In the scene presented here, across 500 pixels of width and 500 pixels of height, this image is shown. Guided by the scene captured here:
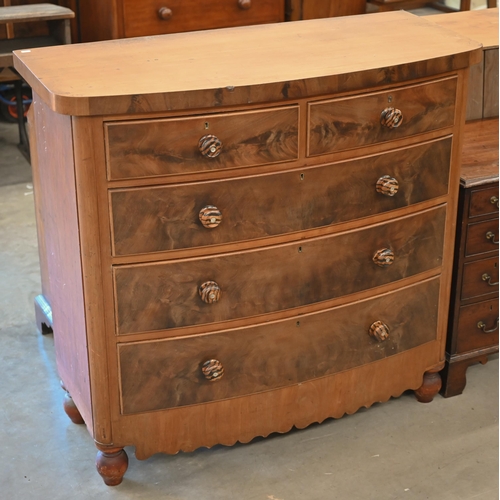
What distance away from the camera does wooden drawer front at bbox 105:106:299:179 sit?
1.87m

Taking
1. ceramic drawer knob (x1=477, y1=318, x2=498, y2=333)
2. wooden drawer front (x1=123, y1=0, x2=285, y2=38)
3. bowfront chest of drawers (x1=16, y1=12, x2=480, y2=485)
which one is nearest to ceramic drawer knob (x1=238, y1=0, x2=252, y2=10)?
wooden drawer front (x1=123, y1=0, x2=285, y2=38)

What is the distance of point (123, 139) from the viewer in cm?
187

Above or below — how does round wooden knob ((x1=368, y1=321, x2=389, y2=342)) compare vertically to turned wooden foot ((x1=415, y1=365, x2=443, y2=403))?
above

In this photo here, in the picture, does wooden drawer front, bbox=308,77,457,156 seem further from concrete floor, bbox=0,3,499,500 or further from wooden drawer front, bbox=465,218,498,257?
concrete floor, bbox=0,3,499,500

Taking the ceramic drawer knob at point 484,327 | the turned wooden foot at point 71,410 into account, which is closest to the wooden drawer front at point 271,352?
the ceramic drawer knob at point 484,327

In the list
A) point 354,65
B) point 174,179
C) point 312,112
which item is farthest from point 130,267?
point 354,65

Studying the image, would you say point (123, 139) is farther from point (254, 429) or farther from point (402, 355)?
point (402, 355)

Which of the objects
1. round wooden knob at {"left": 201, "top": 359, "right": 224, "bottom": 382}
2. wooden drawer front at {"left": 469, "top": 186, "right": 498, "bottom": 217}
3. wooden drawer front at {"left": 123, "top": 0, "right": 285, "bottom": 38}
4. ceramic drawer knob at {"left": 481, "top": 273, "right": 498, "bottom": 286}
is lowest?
round wooden knob at {"left": 201, "top": 359, "right": 224, "bottom": 382}

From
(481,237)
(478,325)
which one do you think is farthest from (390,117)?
(478,325)

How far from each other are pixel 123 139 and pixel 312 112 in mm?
443

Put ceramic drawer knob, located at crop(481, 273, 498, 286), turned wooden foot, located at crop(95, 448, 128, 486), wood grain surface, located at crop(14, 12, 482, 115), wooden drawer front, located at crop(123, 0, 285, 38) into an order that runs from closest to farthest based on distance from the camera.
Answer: wood grain surface, located at crop(14, 12, 482, 115)
turned wooden foot, located at crop(95, 448, 128, 486)
ceramic drawer knob, located at crop(481, 273, 498, 286)
wooden drawer front, located at crop(123, 0, 285, 38)

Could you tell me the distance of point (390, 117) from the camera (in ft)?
6.83

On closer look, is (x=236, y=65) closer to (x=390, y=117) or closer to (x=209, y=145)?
(x=209, y=145)

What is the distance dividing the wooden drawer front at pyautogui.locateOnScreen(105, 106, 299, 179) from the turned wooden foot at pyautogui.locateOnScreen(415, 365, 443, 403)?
0.89m
